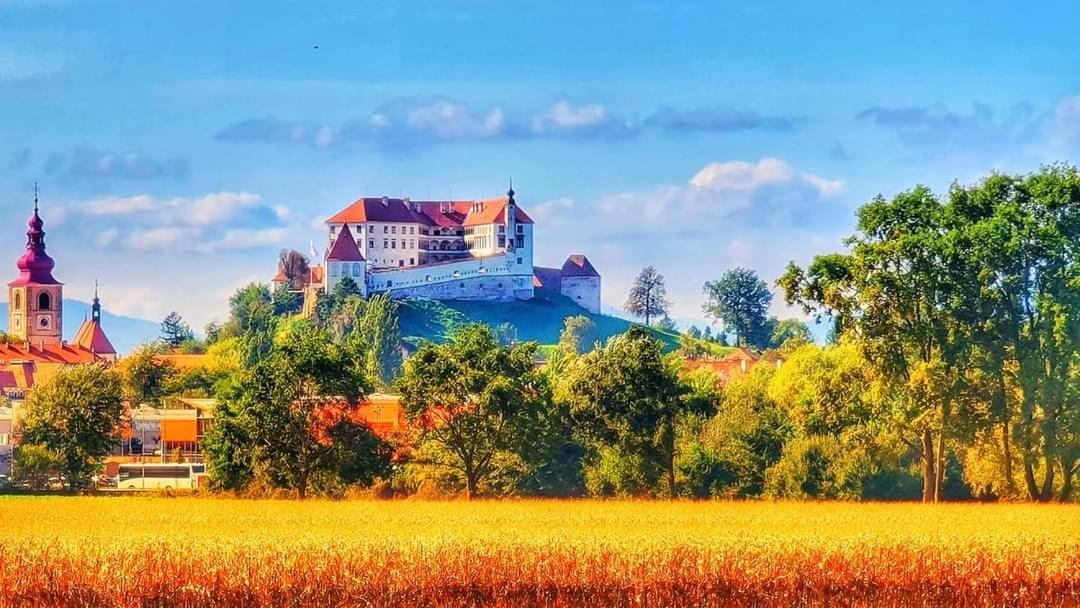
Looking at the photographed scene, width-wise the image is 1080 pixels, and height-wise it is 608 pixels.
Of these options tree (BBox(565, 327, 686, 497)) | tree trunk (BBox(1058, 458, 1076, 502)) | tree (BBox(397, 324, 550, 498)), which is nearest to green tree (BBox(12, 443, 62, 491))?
tree (BBox(397, 324, 550, 498))

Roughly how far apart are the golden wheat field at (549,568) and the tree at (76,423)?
1727 inches

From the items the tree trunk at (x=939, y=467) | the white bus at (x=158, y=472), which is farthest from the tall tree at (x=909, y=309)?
the white bus at (x=158, y=472)

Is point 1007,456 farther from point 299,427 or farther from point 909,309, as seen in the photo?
point 299,427

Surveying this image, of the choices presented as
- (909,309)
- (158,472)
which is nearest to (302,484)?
(909,309)

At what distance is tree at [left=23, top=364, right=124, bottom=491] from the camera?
3216 inches

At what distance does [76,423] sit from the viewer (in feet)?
278

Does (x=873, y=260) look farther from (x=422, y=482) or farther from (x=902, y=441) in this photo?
(x=422, y=482)

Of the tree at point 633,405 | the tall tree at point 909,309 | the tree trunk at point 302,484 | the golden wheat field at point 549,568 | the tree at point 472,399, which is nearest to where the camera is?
the golden wheat field at point 549,568

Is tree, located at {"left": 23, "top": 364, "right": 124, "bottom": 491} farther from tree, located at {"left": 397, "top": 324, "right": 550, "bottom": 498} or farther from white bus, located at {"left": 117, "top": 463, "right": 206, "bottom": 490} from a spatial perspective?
tree, located at {"left": 397, "top": 324, "right": 550, "bottom": 498}

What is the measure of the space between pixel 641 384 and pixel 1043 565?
36.2 metres

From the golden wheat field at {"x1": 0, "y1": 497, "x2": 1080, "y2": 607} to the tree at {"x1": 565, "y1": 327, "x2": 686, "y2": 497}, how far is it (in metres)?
28.5

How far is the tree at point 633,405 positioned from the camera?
2675 inches

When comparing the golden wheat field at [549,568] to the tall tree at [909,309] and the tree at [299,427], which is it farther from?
the tree at [299,427]

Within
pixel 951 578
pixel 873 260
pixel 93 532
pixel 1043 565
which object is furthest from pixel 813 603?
pixel 873 260
